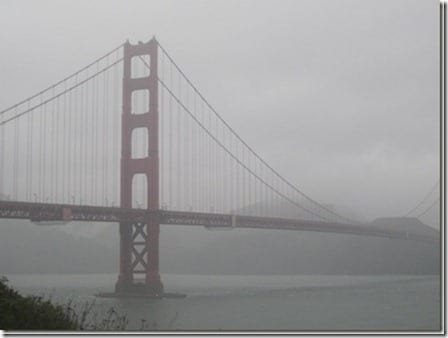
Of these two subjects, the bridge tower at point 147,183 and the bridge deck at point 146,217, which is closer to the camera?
the bridge deck at point 146,217

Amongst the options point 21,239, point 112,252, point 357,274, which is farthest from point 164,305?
point 112,252

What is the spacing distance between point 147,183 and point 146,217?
1065mm

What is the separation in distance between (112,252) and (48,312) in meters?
21.5

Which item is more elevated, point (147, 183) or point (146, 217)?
point (147, 183)

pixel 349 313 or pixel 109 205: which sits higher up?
pixel 109 205

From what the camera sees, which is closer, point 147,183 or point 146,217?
point 146,217

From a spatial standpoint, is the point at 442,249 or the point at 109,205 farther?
the point at 109,205

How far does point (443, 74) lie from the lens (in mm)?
7027

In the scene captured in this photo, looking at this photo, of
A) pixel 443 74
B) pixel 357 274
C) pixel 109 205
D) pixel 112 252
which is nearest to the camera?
Answer: pixel 443 74

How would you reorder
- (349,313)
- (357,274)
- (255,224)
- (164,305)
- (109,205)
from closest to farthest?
1. (349,313)
2. (357,274)
3. (164,305)
4. (109,205)
5. (255,224)

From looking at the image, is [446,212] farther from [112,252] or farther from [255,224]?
[112,252]

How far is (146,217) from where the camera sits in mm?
22734

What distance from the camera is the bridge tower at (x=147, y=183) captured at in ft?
74.0

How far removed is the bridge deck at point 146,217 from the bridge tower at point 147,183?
33cm
